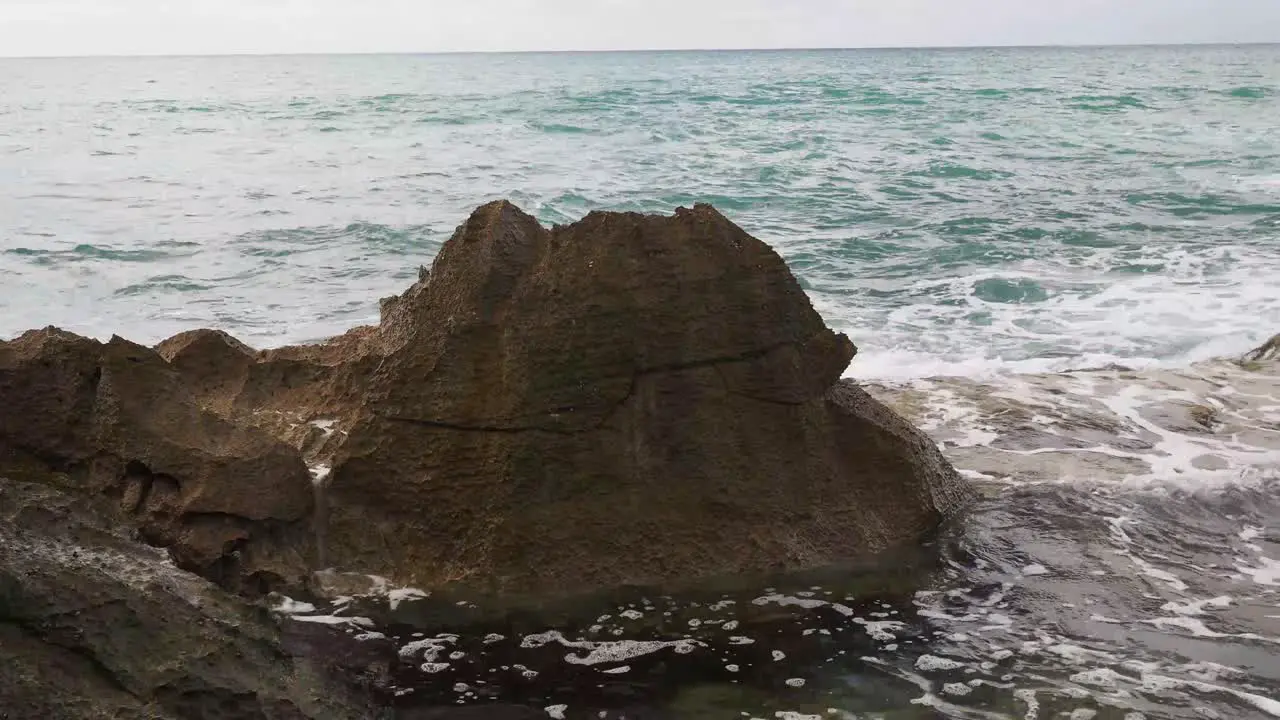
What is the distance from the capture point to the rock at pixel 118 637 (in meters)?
2.18

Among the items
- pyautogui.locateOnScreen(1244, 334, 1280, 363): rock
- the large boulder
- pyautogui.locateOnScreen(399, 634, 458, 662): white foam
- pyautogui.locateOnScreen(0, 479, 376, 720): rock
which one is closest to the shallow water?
pyautogui.locateOnScreen(399, 634, 458, 662): white foam

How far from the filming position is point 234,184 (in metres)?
15.8

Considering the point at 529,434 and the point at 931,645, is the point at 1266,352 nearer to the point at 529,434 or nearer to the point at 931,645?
the point at 931,645

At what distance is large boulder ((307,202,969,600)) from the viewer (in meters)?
3.69

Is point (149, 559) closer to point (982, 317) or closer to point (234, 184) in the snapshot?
point (982, 317)

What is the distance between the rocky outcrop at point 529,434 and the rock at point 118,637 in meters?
0.79

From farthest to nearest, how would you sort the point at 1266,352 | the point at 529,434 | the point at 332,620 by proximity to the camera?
the point at 1266,352 → the point at 529,434 → the point at 332,620

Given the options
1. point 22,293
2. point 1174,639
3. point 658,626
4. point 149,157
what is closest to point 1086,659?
point 1174,639

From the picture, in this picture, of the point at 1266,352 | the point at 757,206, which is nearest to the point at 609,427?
the point at 1266,352

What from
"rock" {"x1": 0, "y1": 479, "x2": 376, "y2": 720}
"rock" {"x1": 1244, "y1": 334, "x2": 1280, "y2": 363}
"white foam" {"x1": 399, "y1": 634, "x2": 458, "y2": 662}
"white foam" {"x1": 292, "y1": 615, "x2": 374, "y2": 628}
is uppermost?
"rock" {"x1": 0, "y1": 479, "x2": 376, "y2": 720}

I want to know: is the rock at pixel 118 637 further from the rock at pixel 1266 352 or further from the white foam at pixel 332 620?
the rock at pixel 1266 352

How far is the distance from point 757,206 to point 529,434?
36.0 ft

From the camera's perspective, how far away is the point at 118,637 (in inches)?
91.4

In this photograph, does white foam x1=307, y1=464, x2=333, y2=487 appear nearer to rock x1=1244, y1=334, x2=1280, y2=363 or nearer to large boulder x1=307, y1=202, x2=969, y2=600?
large boulder x1=307, y1=202, x2=969, y2=600
